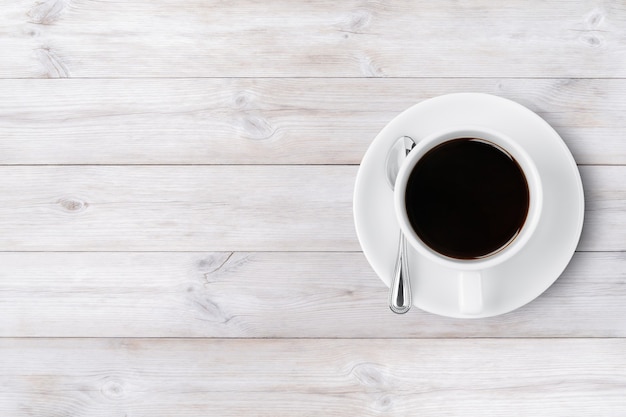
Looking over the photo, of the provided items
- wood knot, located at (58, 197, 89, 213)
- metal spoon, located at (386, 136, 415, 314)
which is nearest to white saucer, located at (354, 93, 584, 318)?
A: metal spoon, located at (386, 136, 415, 314)

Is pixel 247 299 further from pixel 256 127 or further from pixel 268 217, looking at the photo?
pixel 256 127

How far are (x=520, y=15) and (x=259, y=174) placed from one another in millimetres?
385

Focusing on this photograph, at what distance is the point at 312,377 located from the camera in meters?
0.72

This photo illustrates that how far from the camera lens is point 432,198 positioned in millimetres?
612

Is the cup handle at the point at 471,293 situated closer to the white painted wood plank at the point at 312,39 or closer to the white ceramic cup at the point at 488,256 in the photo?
the white ceramic cup at the point at 488,256

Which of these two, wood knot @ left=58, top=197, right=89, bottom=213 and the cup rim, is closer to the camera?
the cup rim

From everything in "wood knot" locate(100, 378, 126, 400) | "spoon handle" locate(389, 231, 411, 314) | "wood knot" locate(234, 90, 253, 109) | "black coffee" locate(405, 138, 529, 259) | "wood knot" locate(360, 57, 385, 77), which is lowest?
"wood knot" locate(100, 378, 126, 400)

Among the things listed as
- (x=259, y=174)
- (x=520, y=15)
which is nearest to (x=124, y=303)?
(x=259, y=174)

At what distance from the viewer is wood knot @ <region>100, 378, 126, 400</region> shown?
2.41ft

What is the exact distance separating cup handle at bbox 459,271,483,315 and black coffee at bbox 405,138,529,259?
2cm

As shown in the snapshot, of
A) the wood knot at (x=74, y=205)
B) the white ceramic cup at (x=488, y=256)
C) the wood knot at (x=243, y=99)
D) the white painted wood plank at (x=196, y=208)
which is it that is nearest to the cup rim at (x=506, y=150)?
the white ceramic cup at (x=488, y=256)

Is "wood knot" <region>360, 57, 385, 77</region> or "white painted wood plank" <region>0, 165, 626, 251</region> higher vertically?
"wood knot" <region>360, 57, 385, 77</region>

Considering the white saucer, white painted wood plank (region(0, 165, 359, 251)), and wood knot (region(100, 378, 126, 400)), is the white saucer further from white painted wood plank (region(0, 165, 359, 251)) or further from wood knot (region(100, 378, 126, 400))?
wood knot (region(100, 378, 126, 400))

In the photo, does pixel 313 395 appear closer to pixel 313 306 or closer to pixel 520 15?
pixel 313 306
